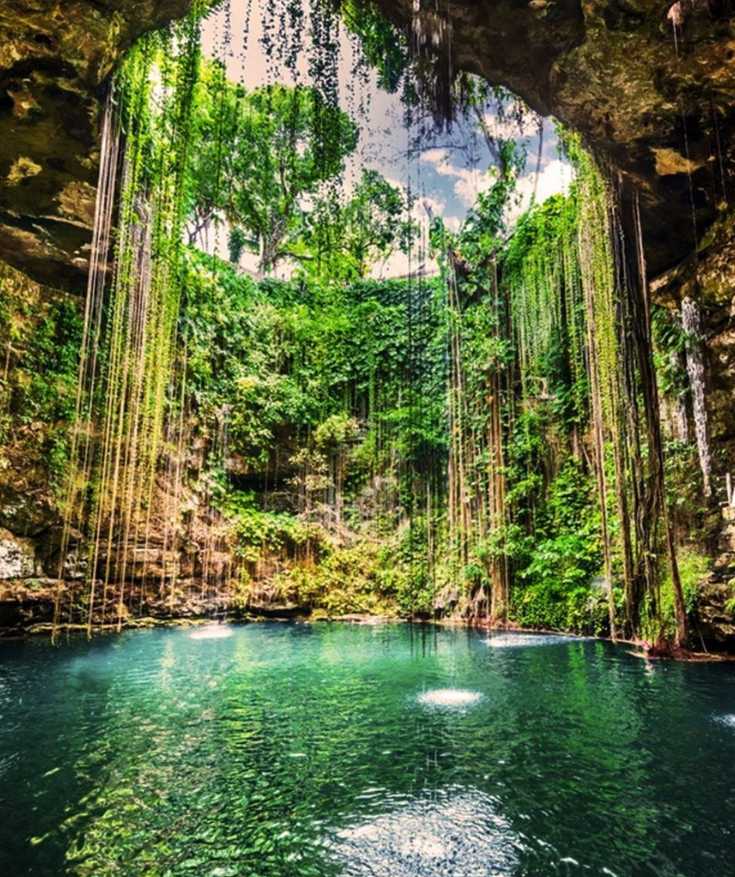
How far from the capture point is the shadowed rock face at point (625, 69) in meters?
4.91

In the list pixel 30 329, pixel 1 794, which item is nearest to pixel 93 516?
pixel 30 329

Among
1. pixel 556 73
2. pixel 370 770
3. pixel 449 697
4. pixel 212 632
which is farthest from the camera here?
pixel 212 632

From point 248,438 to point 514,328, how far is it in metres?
6.49

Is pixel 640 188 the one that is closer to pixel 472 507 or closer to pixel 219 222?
pixel 472 507

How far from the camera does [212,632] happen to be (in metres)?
9.73

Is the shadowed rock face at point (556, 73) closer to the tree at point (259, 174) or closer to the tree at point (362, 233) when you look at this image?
the tree at point (259, 174)

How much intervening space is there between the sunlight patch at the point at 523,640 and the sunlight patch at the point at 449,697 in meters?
2.71

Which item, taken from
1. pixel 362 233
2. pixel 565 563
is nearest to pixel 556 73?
pixel 565 563

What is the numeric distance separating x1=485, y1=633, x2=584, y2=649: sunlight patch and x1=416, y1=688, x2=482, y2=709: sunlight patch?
8.90 feet

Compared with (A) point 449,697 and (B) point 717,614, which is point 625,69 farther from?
(A) point 449,697

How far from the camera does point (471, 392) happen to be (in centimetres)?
1230

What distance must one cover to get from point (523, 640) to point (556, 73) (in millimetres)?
7353

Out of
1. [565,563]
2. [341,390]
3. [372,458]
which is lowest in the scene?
[565,563]

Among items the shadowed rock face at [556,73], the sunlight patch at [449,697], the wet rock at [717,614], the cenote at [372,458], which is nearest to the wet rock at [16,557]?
the cenote at [372,458]
